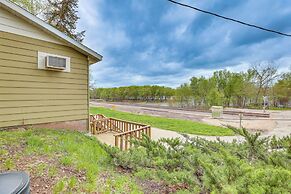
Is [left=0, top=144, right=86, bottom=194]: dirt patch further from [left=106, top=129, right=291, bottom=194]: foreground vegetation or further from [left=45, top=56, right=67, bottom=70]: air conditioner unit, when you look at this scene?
[left=45, top=56, right=67, bottom=70]: air conditioner unit

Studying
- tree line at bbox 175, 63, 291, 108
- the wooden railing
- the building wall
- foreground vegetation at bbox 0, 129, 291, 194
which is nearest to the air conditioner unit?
the building wall

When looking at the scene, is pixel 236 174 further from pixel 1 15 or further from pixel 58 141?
pixel 1 15

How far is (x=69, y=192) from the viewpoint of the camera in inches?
101

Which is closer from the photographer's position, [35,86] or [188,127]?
[35,86]

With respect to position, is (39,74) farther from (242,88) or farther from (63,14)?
(242,88)

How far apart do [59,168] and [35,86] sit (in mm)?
3403

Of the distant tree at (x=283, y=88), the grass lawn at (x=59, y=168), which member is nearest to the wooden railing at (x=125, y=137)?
the grass lawn at (x=59, y=168)

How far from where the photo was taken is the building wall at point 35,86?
5.18 m

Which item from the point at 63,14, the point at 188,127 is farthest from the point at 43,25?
the point at 188,127

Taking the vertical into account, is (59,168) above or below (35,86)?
below

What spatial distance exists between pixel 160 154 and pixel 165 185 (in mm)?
487

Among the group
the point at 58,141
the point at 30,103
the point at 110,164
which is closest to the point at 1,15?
the point at 30,103

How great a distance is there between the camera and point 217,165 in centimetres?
247

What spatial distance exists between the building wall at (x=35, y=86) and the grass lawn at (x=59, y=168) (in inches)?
44.9
